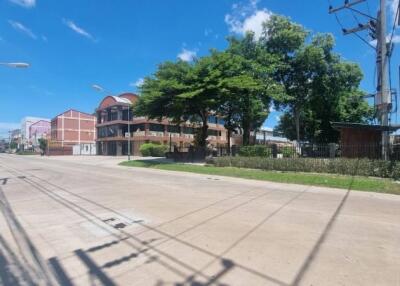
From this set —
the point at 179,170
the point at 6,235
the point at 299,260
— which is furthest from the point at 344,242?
the point at 179,170

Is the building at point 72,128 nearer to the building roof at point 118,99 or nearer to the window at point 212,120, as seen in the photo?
the building roof at point 118,99

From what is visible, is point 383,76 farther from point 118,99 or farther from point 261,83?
point 118,99

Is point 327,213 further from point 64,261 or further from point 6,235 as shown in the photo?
point 6,235

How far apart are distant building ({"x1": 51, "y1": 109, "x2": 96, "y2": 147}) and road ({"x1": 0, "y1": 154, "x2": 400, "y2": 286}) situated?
7636 cm

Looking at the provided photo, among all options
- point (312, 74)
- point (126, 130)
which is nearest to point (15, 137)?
point (126, 130)

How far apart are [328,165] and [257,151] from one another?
6.45 metres

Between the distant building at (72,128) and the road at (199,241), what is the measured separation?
76.4 m

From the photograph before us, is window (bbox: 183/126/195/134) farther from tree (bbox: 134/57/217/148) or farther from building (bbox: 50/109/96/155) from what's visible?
building (bbox: 50/109/96/155)

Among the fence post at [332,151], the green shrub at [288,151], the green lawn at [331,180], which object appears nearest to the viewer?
the green lawn at [331,180]

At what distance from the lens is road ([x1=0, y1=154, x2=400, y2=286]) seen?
427 cm

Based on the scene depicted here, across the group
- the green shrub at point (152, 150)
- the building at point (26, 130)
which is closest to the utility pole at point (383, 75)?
the green shrub at point (152, 150)

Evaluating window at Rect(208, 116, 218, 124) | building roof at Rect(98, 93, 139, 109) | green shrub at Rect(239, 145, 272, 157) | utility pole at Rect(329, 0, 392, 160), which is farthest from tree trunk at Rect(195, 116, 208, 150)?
window at Rect(208, 116, 218, 124)

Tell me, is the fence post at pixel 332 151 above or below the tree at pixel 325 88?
below

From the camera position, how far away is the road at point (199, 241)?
168 inches
